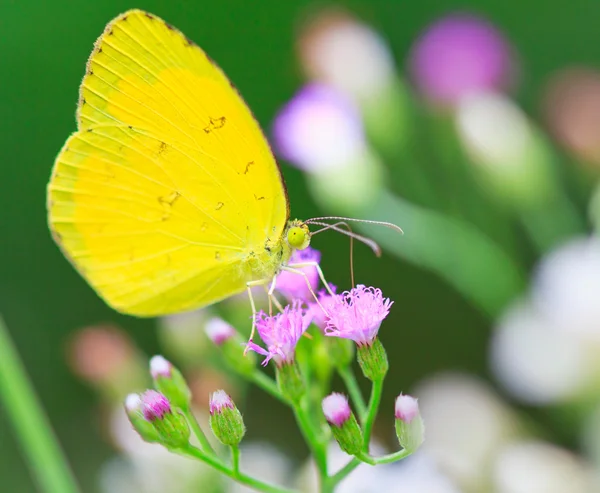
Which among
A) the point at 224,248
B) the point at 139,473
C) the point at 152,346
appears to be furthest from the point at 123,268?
the point at 152,346

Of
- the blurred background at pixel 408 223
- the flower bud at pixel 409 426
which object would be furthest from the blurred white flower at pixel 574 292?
the flower bud at pixel 409 426

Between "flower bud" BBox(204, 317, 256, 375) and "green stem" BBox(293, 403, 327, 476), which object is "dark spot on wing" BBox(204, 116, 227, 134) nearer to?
"flower bud" BBox(204, 317, 256, 375)

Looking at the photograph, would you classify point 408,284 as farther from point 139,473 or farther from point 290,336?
point 290,336

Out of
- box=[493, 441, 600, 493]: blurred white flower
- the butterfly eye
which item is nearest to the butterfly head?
the butterfly eye

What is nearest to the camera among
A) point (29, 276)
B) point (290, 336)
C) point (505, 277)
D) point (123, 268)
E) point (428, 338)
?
point (290, 336)

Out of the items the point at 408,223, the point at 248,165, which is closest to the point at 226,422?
the point at 248,165

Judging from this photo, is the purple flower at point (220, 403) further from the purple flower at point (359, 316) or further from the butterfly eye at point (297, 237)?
the butterfly eye at point (297, 237)
